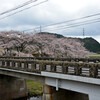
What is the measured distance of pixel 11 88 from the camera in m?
20.0

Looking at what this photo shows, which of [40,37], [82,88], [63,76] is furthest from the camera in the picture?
[40,37]

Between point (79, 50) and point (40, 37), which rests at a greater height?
point (40, 37)

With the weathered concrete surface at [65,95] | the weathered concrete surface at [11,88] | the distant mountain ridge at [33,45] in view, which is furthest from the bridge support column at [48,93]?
the distant mountain ridge at [33,45]

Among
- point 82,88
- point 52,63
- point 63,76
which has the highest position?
point 52,63

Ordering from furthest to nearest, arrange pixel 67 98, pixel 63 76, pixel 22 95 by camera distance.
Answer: pixel 22 95 → pixel 67 98 → pixel 63 76

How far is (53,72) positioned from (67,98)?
328 centimetres

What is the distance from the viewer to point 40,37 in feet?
118

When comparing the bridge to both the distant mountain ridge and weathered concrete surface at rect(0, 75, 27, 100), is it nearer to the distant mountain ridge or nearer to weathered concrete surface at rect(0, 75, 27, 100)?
weathered concrete surface at rect(0, 75, 27, 100)

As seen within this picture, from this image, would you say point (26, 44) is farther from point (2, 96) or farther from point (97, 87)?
point (97, 87)

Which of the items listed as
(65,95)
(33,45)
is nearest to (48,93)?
(65,95)

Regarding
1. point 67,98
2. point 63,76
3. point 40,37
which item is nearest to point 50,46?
point 40,37

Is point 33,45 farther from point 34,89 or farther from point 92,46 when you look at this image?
point 92,46

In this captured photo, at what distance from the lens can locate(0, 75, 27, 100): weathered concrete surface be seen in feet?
62.9

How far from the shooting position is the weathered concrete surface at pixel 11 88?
19.2m
